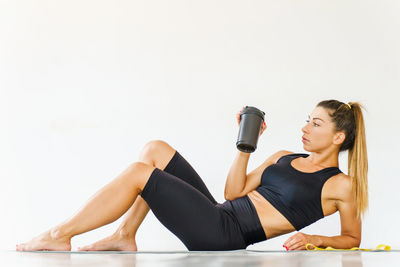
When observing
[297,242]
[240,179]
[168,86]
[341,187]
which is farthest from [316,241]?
[168,86]

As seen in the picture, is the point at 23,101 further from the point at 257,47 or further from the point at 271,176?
the point at 271,176

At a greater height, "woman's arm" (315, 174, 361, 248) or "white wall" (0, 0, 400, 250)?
"white wall" (0, 0, 400, 250)

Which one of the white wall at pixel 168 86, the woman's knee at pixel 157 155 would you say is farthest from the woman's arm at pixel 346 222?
the white wall at pixel 168 86

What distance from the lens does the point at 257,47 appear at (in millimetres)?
3041

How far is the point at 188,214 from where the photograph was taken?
1.77 meters

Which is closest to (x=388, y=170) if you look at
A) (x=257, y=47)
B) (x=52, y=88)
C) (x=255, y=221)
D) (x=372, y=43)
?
(x=372, y=43)

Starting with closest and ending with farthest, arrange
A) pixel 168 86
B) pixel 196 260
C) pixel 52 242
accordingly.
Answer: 1. pixel 196 260
2. pixel 52 242
3. pixel 168 86

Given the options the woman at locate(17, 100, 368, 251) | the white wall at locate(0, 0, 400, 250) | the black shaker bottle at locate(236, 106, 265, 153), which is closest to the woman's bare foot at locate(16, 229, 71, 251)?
the woman at locate(17, 100, 368, 251)

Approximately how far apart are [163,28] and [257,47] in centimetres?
59

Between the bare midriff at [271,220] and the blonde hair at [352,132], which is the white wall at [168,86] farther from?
the bare midriff at [271,220]

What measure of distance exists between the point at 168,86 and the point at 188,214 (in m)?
1.40

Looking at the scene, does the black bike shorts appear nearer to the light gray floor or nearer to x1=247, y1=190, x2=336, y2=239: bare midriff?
x1=247, y1=190, x2=336, y2=239: bare midriff

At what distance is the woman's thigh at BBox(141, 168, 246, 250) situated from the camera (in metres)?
1.74

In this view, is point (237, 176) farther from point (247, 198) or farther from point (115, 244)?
point (115, 244)
